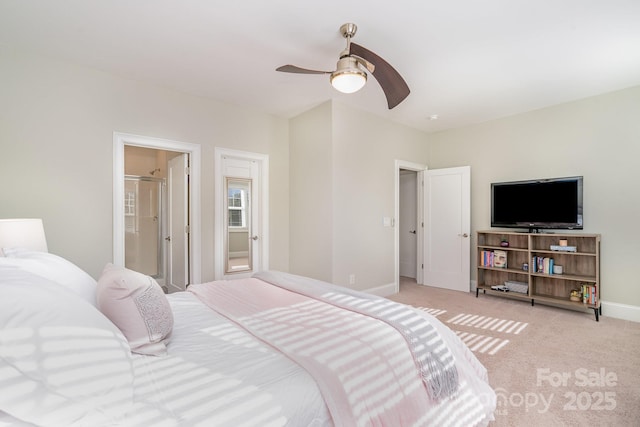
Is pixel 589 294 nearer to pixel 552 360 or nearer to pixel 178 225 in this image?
pixel 552 360

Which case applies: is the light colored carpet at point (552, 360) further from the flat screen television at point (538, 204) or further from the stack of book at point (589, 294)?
the flat screen television at point (538, 204)

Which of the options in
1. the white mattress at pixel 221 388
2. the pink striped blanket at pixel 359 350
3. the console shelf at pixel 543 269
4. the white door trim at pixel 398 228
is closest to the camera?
the white mattress at pixel 221 388

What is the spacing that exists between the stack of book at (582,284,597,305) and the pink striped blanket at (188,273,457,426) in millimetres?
3232

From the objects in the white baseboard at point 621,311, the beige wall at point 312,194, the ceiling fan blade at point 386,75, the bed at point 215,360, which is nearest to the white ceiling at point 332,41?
the ceiling fan blade at point 386,75

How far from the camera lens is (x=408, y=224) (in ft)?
19.3

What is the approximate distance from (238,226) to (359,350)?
10.5 feet

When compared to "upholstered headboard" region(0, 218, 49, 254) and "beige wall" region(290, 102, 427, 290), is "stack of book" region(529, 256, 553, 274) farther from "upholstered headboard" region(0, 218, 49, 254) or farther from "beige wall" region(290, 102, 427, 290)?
"upholstered headboard" region(0, 218, 49, 254)

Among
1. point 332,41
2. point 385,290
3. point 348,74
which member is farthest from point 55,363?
point 385,290

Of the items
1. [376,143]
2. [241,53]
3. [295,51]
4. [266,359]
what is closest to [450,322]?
[376,143]

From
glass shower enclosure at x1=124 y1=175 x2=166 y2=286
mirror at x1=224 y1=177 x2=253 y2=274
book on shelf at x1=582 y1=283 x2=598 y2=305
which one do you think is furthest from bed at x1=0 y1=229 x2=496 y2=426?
glass shower enclosure at x1=124 y1=175 x2=166 y2=286

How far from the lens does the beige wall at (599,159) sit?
3.53 metres

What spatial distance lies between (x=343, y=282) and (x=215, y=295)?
2.19 meters

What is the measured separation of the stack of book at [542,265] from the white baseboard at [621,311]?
649 millimetres

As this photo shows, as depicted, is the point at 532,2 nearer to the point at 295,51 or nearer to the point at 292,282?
the point at 295,51
